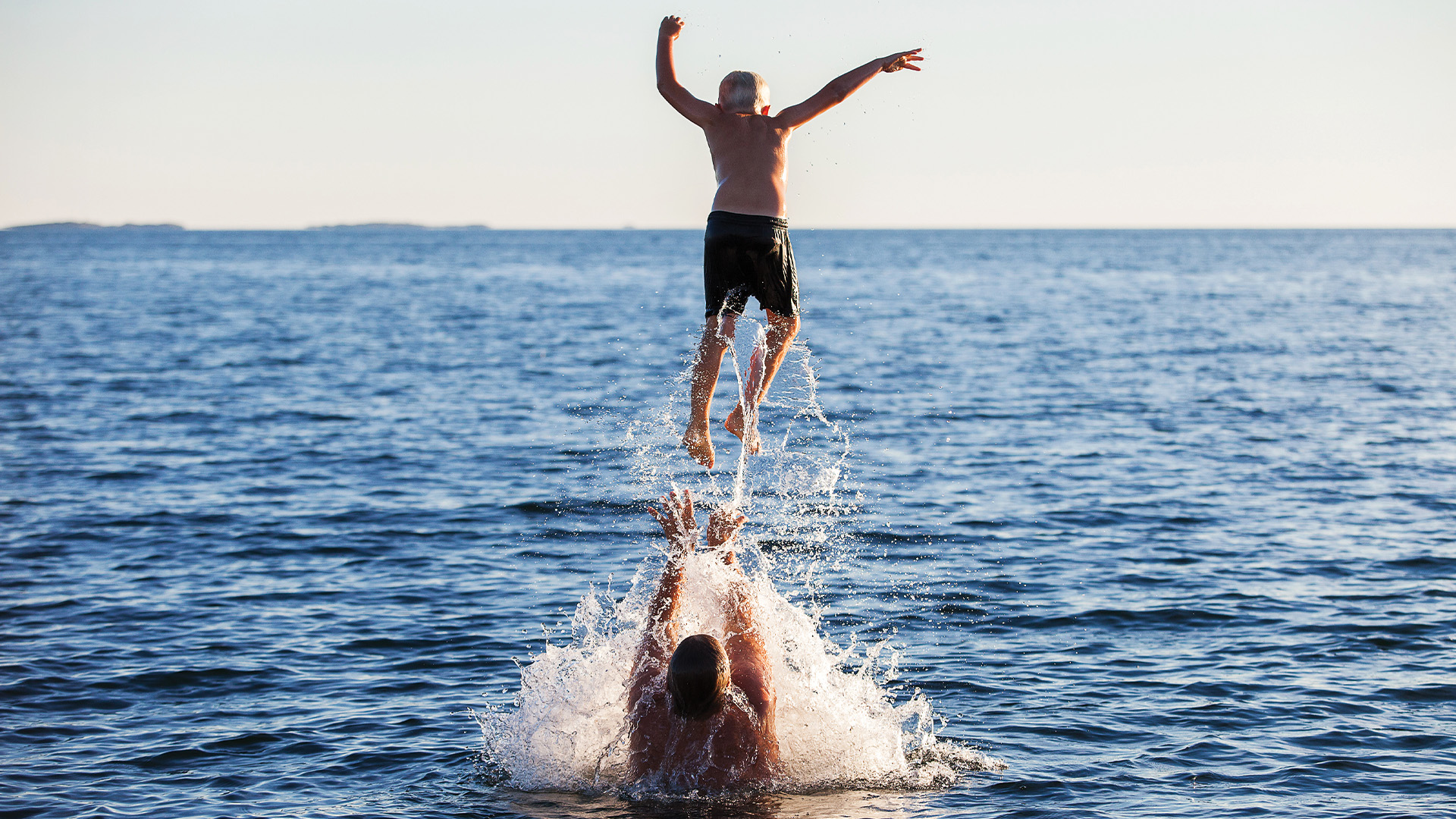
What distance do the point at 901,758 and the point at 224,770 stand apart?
16.2ft

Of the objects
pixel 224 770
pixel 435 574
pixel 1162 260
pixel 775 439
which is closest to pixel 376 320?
pixel 775 439

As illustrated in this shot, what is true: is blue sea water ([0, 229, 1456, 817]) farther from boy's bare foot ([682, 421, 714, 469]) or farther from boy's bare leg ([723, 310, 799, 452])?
boy's bare leg ([723, 310, 799, 452])

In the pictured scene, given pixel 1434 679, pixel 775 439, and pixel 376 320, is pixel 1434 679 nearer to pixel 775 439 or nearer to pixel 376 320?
pixel 775 439

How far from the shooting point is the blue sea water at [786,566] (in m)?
9.19

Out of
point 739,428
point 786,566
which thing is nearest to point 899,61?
point 739,428

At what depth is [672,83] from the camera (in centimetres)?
757

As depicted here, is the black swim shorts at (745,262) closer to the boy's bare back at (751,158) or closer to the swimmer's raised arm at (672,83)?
→ the boy's bare back at (751,158)

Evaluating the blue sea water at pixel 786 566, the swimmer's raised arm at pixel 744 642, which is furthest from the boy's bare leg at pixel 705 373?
the swimmer's raised arm at pixel 744 642

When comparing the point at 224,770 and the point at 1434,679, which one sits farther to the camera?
the point at 1434,679

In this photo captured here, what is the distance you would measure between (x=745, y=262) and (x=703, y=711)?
2.66 m

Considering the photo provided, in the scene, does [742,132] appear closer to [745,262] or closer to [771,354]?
[745,262]

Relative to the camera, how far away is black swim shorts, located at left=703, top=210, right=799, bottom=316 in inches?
300

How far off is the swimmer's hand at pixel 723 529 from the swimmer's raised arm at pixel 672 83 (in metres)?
2.40

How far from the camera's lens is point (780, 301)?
26.0 feet
